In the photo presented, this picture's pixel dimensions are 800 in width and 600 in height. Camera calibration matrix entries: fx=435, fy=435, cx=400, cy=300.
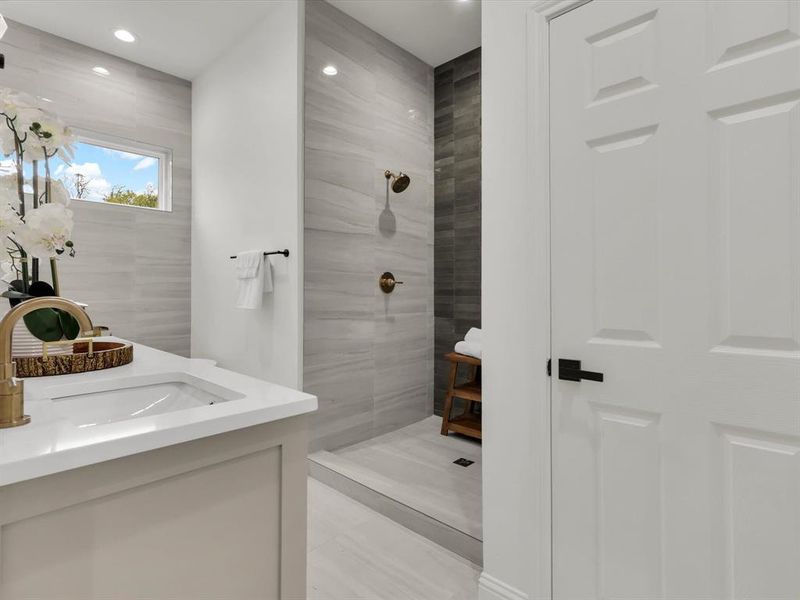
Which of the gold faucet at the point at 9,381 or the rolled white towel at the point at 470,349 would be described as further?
the rolled white towel at the point at 470,349

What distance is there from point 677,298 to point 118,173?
3.65 metres

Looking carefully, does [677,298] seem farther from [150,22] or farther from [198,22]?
[150,22]

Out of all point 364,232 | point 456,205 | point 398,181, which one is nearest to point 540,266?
point 364,232

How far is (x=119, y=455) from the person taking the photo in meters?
0.68

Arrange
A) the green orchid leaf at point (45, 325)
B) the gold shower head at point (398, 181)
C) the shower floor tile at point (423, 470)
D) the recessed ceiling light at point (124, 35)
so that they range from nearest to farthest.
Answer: the green orchid leaf at point (45, 325)
the shower floor tile at point (423, 470)
the recessed ceiling light at point (124, 35)
the gold shower head at point (398, 181)

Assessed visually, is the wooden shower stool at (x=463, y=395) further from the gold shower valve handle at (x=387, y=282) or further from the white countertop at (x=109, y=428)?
the white countertop at (x=109, y=428)

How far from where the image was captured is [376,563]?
1.75 metres

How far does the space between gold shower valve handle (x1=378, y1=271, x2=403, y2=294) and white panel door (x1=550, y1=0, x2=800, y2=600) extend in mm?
1742

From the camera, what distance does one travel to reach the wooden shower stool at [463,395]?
110 inches

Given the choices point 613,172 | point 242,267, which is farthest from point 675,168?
point 242,267

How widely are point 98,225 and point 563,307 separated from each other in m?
3.19

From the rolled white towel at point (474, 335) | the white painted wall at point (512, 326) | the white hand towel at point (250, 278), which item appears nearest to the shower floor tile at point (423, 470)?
the white painted wall at point (512, 326)

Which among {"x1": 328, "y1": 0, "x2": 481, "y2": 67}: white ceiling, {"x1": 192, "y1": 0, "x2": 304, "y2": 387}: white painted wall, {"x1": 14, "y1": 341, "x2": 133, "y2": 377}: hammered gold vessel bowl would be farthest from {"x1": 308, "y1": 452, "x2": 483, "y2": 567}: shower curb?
{"x1": 328, "y1": 0, "x2": 481, "y2": 67}: white ceiling

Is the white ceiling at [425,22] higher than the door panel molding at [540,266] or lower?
higher
